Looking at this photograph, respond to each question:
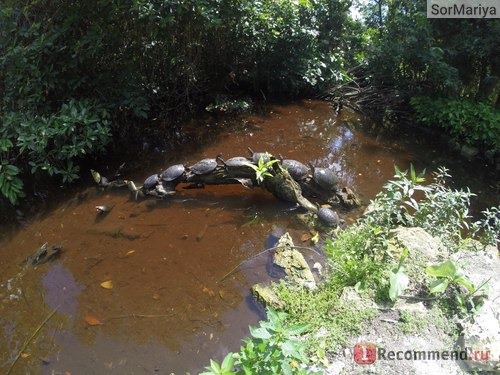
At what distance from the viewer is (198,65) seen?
7523 mm

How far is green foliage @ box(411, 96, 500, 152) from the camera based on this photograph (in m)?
6.57

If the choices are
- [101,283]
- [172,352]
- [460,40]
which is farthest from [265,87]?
[172,352]

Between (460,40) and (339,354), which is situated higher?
(460,40)

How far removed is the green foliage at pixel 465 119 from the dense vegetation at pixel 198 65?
0.02 metres

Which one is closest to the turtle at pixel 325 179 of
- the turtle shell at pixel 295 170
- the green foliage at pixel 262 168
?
the turtle shell at pixel 295 170

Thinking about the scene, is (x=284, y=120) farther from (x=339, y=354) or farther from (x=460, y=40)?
(x=339, y=354)

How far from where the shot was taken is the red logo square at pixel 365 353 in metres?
2.70

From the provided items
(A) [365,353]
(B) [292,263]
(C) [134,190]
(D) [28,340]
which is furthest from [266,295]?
(C) [134,190]

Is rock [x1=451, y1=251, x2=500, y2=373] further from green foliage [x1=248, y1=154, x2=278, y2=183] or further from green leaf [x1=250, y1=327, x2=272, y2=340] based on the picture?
green foliage [x1=248, y1=154, x2=278, y2=183]

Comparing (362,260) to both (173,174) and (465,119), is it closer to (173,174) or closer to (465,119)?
(173,174)

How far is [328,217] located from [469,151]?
367 centimetres

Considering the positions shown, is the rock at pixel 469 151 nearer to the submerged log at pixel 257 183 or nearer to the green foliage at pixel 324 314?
the submerged log at pixel 257 183

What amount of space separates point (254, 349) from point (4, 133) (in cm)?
453

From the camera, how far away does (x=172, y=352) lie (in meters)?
3.39
